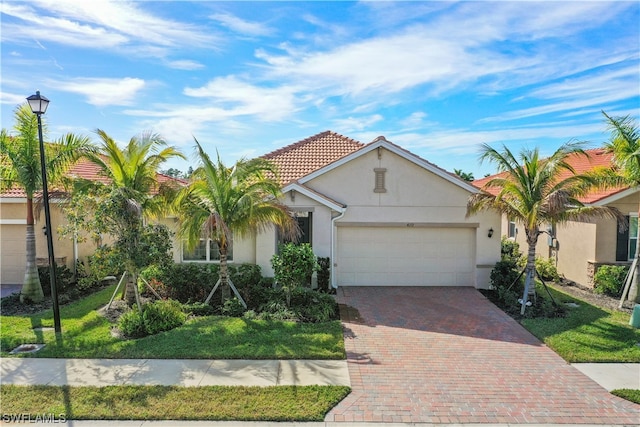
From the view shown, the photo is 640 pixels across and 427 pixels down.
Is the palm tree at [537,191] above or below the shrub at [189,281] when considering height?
above

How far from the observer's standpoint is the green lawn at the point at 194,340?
8547mm

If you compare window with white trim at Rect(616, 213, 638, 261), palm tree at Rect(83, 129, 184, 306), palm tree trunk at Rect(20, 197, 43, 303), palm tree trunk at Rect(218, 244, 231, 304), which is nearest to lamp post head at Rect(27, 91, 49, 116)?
palm tree at Rect(83, 129, 184, 306)

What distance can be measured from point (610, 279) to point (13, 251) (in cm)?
2088

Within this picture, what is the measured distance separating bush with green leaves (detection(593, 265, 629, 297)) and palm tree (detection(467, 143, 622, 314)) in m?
3.50

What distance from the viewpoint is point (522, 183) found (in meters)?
12.0

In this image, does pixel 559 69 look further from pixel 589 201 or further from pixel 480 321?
pixel 480 321

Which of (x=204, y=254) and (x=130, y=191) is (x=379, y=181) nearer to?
(x=204, y=254)

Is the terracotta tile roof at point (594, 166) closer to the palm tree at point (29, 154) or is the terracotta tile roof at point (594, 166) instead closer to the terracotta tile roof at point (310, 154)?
the terracotta tile roof at point (310, 154)

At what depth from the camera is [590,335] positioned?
9.88 m

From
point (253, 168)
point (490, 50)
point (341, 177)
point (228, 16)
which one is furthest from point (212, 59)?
point (490, 50)

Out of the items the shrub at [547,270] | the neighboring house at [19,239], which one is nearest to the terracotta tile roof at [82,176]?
the neighboring house at [19,239]

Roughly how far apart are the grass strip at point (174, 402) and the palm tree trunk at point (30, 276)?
19.7 ft

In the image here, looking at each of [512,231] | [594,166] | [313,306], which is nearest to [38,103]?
[313,306]

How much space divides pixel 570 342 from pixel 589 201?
746 cm
